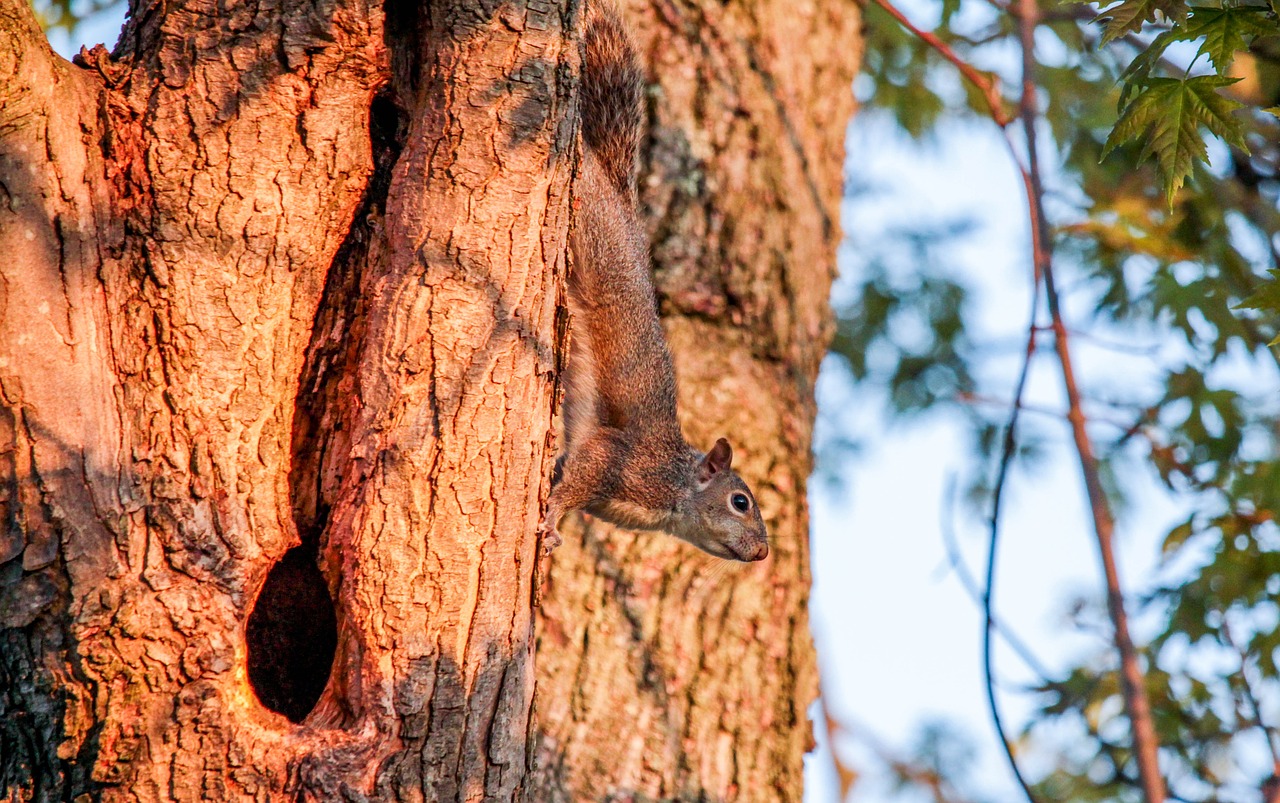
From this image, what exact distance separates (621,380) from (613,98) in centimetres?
85

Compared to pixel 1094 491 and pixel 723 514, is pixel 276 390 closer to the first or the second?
pixel 1094 491

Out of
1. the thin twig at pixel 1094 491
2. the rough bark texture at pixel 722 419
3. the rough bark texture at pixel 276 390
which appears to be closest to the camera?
the rough bark texture at pixel 276 390

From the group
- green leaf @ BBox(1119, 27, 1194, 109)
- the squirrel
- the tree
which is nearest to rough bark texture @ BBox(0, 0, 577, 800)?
the tree

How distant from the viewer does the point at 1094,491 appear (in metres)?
1.93

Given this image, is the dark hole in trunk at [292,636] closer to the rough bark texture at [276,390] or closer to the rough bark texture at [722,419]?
the rough bark texture at [276,390]

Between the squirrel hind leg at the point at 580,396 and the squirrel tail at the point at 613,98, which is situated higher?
the squirrel tail at the point at 613,98

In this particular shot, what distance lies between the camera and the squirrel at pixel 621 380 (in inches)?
116

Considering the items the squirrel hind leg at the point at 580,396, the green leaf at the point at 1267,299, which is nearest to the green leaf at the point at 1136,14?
the green leaf at the point at 1267,299

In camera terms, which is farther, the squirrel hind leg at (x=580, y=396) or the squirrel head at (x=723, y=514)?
the squirrel hind leg at (x=580, y=396)

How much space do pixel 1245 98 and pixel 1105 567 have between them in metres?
2.45

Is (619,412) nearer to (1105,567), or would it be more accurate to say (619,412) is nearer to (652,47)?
(652,47)

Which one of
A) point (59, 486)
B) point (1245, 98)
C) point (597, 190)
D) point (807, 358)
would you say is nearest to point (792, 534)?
point (807, 358)

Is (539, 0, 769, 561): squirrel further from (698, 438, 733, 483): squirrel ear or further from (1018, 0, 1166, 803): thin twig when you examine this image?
(1018, 0, 1166, 803): thin twig

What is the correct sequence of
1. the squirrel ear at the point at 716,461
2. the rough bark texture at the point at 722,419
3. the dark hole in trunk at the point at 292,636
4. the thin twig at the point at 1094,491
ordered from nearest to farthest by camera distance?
the thin twig at the point at 1094,491, the dark hole in trunk at the point at 292,636, the rough bark texture at the point at 722,419, the squirrel ear at the point at 716,461
